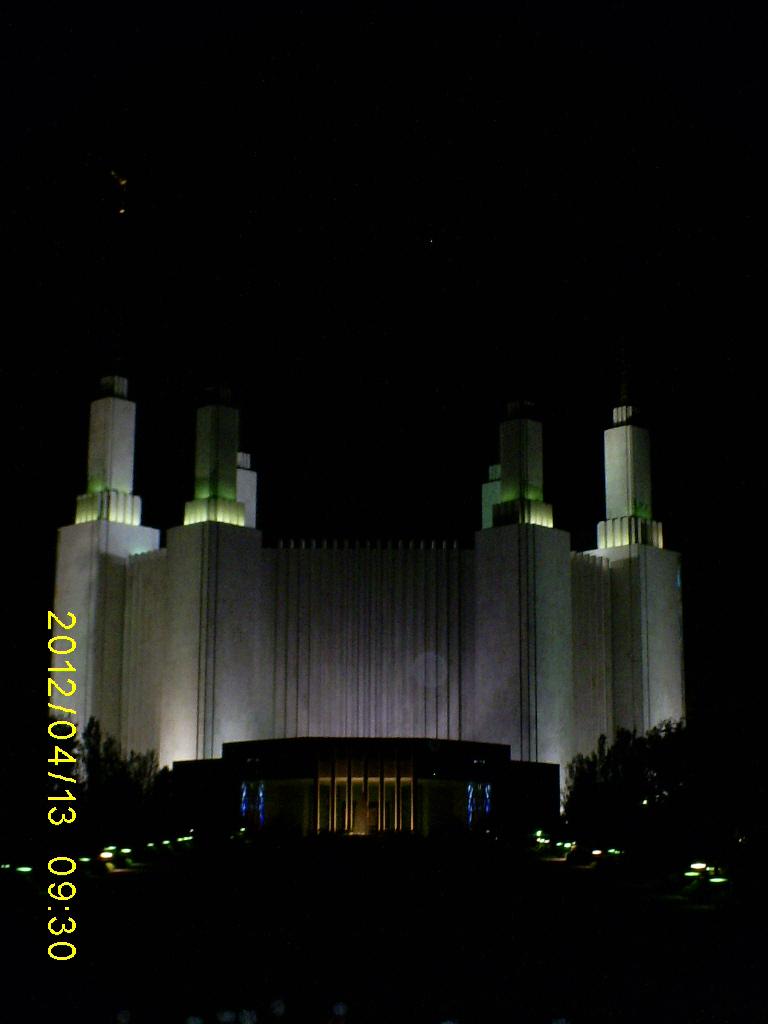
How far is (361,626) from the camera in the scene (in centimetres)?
3872

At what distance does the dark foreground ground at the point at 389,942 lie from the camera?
15.6 m

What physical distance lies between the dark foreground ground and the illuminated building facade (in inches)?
453

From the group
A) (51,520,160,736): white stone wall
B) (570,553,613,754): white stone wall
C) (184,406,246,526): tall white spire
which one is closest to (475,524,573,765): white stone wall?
(570,553,613,754): white stone wall

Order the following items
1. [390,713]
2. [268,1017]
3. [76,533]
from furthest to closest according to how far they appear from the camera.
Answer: [76,533] → [390,713] → [268,1017]

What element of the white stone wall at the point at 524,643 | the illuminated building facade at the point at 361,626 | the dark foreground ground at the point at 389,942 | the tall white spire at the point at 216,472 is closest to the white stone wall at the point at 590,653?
the illuminated building facade at the point at 361,626

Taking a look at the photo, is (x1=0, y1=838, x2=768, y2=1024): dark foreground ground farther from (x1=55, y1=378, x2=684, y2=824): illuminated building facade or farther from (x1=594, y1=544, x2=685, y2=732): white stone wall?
(x1=594, y1=544, x2=685, y2=732): white stone wall

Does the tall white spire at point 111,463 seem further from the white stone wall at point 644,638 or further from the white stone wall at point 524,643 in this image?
the white stone wall at point 644,638

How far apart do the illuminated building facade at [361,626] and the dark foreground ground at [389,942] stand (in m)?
11.5

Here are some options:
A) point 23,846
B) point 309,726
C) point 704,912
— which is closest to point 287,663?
point 309,726

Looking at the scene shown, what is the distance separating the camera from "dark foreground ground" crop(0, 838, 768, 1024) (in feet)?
51.2

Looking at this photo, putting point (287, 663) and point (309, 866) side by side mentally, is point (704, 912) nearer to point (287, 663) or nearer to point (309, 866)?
point (309, 866)

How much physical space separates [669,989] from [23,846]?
12.1 metres

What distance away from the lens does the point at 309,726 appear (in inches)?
1522

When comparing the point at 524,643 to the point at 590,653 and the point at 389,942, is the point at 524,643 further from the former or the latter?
the point at 389,942
